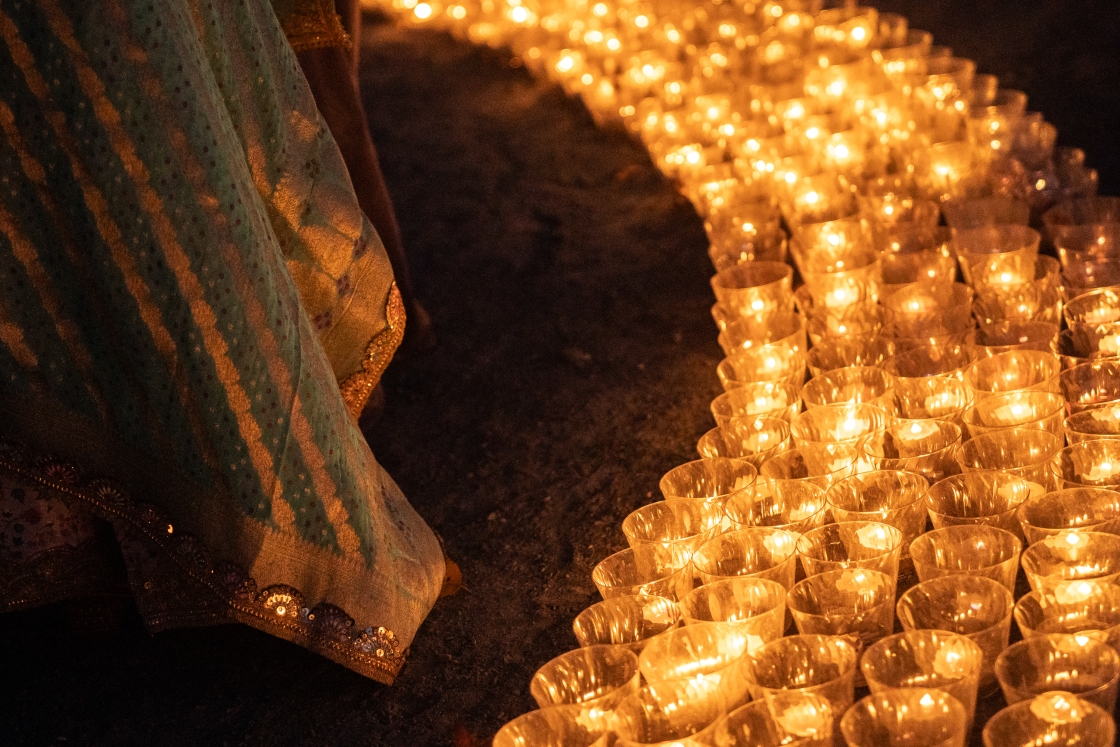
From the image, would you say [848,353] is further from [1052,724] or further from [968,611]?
[1052,724]

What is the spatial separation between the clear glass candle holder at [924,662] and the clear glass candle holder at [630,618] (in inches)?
10.9

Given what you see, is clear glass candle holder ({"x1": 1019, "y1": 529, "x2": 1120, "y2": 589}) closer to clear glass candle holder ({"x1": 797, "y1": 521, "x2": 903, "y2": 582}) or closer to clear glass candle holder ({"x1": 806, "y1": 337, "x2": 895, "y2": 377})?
clear glass candle holder ({"x1": 797, "y1": 521, "x2": 903, "y2": 582})

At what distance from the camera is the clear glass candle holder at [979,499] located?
157 centimetres

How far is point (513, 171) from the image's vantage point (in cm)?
377

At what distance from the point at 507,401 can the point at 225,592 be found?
97 centimetres

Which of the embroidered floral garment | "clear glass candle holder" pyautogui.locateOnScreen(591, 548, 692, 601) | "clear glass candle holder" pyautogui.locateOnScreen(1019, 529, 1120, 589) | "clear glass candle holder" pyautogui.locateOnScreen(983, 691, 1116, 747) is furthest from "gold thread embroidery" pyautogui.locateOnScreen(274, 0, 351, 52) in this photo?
"clear glass candle holder" pyautogui.locateOnScreen(983, 691, 1116, 747)

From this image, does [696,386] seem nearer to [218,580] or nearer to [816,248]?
[816,248]

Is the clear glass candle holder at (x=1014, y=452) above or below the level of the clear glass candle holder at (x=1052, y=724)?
above

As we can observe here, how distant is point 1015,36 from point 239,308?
3.14 m

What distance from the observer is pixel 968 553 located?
1532 mm

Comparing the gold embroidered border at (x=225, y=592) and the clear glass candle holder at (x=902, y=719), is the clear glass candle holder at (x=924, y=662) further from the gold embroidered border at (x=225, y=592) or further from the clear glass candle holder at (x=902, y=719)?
the gold embroidered border at (x=225, y=592)

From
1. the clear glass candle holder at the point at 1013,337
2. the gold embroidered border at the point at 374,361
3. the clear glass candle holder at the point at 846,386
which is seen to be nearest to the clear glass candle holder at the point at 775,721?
the clear glass candle holder at the point at 846,386

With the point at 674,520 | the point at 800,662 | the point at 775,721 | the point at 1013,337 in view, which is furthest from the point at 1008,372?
the point at 775,721

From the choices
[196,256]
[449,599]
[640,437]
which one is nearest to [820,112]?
[640,437]
